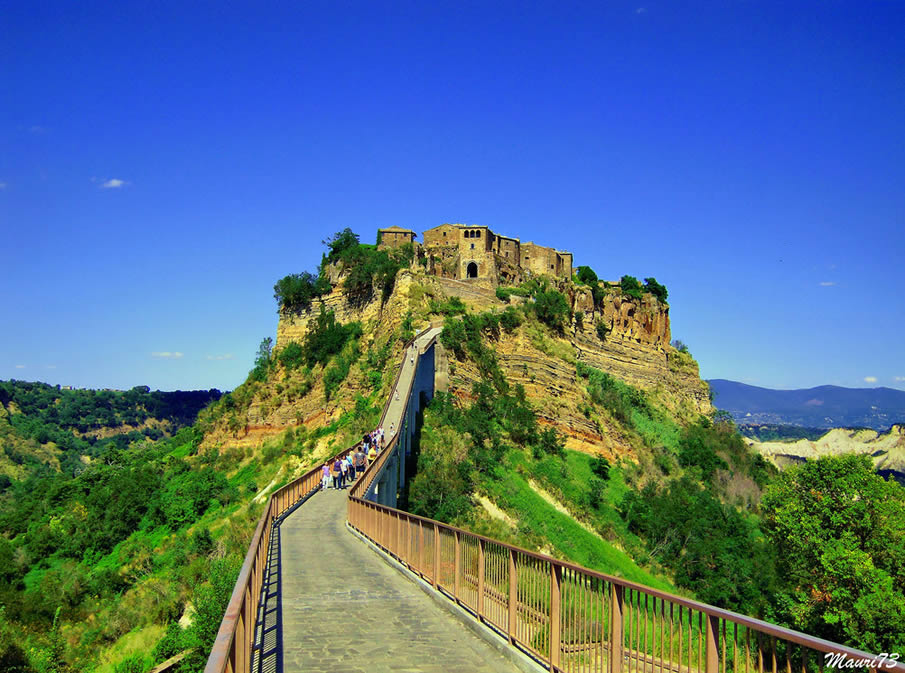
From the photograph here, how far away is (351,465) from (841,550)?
63.7ft

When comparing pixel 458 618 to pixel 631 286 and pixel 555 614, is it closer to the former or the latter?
pixel 555 614

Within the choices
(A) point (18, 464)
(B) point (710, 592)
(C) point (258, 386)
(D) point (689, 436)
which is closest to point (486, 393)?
(B) point (710, 592)

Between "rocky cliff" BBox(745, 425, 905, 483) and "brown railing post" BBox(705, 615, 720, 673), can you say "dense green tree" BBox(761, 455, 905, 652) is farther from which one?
"rocky cliff" BBox(745, 425, 905, 483)

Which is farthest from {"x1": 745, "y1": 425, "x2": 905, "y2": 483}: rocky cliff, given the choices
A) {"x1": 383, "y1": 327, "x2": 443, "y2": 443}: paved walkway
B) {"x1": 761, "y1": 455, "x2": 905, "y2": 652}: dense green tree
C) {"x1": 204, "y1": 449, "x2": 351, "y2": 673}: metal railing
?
{"x1": 204, "y1": 449, "x2": 351, "y2": 673}: metal railing

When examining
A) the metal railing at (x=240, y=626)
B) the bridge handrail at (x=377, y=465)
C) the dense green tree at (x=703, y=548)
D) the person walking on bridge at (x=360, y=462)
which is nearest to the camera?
the metal railing at (x=240, y=626)

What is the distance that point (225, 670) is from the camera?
506cm

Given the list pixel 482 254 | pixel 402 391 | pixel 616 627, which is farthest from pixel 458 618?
pixel 482 254

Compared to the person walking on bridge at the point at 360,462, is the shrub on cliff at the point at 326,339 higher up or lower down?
higher up

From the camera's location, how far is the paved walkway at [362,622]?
26.2 feet

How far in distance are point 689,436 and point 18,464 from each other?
364 feet

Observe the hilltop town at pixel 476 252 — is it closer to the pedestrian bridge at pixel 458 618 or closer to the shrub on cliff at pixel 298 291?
the shrub on cliff at pixel 298 291

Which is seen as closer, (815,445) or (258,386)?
(258,386)

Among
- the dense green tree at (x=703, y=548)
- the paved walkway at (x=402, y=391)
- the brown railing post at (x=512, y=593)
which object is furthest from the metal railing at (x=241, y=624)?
the dense green tree at (x=703, y=548)

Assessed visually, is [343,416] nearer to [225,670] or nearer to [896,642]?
[896,642]
